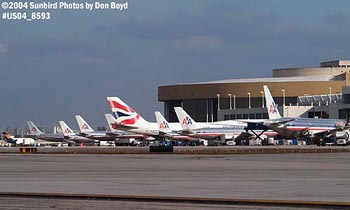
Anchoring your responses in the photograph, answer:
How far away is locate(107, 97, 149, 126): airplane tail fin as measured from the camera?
141125 mm

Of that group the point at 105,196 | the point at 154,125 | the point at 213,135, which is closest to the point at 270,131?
the point at 213,135

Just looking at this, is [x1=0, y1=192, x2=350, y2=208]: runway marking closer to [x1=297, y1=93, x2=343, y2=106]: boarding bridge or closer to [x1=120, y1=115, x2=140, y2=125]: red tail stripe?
[x1=120, y1=115, x2=140, y2=125]: red tail stripe

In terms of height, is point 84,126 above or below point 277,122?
above

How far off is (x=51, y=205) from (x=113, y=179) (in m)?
11.7

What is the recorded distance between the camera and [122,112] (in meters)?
143

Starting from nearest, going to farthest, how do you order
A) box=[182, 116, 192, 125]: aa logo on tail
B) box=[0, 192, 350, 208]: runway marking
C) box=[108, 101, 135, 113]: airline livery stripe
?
1. box=[0, 192, 350, 208]: runway marking
2. box=[108, 101, 135, 113]: airline livery stripe
3. box=[182, 116, 192, 125]: aa logo on tail

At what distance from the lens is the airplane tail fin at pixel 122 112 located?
141m

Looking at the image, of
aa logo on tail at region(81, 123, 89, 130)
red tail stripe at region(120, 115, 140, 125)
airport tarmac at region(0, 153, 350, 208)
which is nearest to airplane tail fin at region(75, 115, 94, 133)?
aa logo on tail at region(81, 123, 89, 130)

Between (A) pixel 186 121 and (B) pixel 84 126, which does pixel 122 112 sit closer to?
(A) pixel 186 121

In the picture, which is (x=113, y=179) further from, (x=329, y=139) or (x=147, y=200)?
(x=329, y=139)

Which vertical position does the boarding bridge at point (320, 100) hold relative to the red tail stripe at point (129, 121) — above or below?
above

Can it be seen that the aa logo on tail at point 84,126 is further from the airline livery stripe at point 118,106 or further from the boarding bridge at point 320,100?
the boarding bridge at point 320,100

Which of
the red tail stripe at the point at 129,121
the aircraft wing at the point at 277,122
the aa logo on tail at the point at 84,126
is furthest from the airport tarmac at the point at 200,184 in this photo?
the aa logo on tail at the point at 84,126

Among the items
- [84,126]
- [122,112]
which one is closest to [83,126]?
[84,126]
